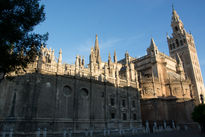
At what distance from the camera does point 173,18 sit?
81438 mm

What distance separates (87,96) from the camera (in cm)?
2934

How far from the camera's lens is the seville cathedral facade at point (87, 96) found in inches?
893

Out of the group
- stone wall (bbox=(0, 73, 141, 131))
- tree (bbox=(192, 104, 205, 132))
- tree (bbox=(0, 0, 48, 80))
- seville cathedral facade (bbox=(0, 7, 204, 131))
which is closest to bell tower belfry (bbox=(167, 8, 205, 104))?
seville cathedral facade (bbox=(0, 7, 204, 131))

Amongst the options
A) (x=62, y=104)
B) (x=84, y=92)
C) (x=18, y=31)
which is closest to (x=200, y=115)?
(x=84, y=92)

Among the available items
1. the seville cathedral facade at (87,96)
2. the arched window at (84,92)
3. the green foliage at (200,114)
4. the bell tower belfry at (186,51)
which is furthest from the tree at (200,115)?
the bell tower belfry at (186,51)

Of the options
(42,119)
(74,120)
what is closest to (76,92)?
(74,120)

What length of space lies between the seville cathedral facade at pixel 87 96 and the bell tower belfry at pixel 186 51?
76.0 feet

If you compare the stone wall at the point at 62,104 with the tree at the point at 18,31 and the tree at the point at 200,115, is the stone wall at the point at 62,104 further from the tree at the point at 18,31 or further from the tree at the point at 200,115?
the tree at the point at 200,115

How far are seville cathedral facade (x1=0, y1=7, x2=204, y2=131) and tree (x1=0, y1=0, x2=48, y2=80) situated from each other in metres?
2.69

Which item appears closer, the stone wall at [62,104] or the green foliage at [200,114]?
the stone wall at [62,104]

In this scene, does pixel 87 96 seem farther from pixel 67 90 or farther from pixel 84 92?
pixel 67 90

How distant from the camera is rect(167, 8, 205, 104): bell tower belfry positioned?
6644cm

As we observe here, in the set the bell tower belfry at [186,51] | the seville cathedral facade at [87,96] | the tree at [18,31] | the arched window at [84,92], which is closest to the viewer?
the tree at [18,31]

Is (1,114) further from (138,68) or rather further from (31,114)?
(138,68)
